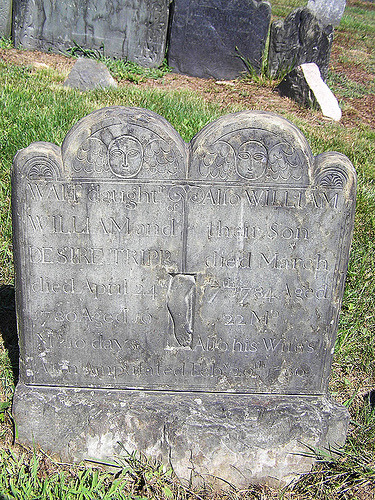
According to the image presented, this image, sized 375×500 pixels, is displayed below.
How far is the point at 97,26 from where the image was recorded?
27.0 ft

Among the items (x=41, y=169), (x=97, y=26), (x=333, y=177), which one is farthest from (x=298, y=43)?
(x=41, y=169)

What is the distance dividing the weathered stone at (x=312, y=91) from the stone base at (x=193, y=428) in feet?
18.3

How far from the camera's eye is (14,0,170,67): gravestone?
8.08m

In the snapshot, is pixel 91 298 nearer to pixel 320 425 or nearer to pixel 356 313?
pixel 320 425

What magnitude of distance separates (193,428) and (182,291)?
720 mm

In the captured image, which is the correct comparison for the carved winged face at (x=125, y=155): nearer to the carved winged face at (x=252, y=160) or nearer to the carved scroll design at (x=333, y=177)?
the carved winged face at (x=252, y=160)

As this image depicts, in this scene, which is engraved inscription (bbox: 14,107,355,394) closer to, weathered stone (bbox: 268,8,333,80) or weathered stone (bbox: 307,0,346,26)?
weathered stone (bbox: 268,8,333,80)

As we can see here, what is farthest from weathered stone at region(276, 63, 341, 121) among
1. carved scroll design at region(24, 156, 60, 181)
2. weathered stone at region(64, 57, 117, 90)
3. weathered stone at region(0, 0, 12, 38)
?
carved scroll design at region(24, 156, 60, 181)

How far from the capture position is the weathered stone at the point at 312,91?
754cm

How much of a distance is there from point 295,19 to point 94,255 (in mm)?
6853

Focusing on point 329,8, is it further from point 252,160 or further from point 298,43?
point 252,160

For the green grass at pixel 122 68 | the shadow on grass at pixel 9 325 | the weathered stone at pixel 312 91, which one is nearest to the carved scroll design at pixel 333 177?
the shadow on grass at pixel 9 325

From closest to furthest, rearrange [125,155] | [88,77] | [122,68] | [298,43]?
[125,155] < [88,77] < [122,68] < [298,43]

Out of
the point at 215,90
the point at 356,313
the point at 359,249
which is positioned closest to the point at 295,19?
the point at 215,90
